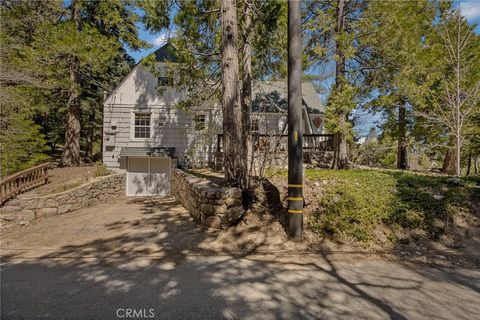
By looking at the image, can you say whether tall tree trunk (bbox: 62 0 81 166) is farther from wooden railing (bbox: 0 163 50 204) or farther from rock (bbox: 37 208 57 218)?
rock (bbox: 37 208 57 218)

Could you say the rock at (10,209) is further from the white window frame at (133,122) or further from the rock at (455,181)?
the rock at (455,181)

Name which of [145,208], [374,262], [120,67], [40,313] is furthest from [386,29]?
[120,67]

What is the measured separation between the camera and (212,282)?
347cm

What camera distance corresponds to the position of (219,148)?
502 inches

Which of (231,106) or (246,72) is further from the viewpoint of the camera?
(246,72)

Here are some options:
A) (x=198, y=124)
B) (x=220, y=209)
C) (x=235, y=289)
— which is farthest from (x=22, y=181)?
(x=235, y=289)

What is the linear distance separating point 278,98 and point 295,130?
1092 centimetres

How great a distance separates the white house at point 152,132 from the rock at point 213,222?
28.0 feet

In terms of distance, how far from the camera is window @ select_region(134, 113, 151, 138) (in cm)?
1380

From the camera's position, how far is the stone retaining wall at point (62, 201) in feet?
25.1

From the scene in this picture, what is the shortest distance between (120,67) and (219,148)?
40.8 ft

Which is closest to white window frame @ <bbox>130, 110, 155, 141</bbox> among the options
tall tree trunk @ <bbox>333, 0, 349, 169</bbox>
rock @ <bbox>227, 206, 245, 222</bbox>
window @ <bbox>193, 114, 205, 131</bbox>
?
window @ <bbox>193, 114, 205, 131</bbox>

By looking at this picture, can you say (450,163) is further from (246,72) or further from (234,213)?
(234,213)

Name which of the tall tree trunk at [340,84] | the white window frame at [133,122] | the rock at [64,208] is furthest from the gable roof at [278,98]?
the rock at [64,208]
